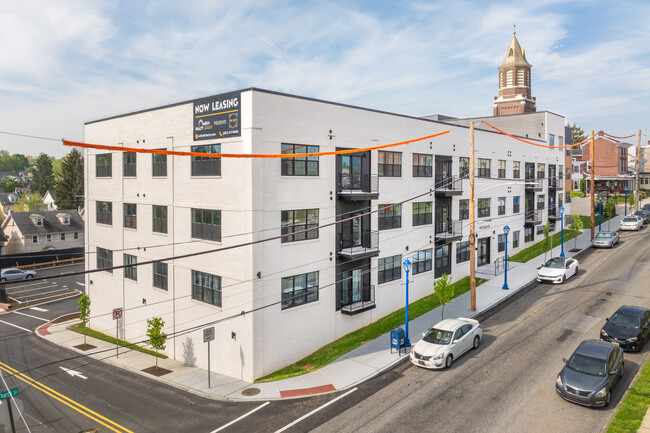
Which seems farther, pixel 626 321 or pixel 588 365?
pixel 626 321

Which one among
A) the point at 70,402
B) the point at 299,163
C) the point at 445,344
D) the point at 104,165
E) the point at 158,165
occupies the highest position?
the point at 104,165

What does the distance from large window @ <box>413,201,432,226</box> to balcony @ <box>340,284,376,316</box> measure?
638 cm

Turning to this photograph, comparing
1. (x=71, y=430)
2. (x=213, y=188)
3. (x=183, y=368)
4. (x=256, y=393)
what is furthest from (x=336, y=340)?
(x=71, y=430)

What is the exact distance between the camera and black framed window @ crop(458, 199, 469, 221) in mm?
33969

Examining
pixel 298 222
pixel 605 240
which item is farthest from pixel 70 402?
pixel 605 240

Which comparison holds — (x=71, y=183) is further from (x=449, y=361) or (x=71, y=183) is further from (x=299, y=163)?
(x=449, y=361)

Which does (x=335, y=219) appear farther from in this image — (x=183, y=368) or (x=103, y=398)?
(x=103, y=398)

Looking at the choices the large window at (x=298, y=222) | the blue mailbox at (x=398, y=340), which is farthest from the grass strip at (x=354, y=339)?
the large window at (x=298, y=222)

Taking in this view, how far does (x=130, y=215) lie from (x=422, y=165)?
19.9 metres

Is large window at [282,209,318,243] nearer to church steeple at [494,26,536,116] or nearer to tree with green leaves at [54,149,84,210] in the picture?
church steeple at [494,26,536,116]

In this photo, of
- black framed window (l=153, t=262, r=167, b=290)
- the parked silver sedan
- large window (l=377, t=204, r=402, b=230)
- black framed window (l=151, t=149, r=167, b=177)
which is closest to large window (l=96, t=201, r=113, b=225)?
black framed window (l=151, t=149, r=167, b=177)

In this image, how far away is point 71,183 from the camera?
80.6m

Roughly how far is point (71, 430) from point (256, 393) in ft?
23.5

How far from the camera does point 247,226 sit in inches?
803
